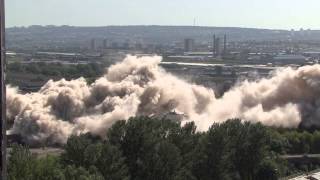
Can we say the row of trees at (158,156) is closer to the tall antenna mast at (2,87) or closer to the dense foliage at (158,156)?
the dense foliage at (158,156)

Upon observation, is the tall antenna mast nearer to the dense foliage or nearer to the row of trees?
the row of trees

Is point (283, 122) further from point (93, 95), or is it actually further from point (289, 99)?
point (93, 95)

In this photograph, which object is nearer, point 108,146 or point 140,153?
point 108,146

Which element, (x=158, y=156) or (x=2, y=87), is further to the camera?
(x=158, y=156)

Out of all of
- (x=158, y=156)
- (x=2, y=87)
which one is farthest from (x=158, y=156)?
(x=2, y=87)

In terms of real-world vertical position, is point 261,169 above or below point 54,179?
below

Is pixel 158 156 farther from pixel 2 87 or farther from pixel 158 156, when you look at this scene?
pixel 2 87

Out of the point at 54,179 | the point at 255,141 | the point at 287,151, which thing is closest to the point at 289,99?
the point at 287,151

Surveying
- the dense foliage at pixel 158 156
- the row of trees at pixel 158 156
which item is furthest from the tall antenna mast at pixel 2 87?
the dense foliage at pixel 158 156
